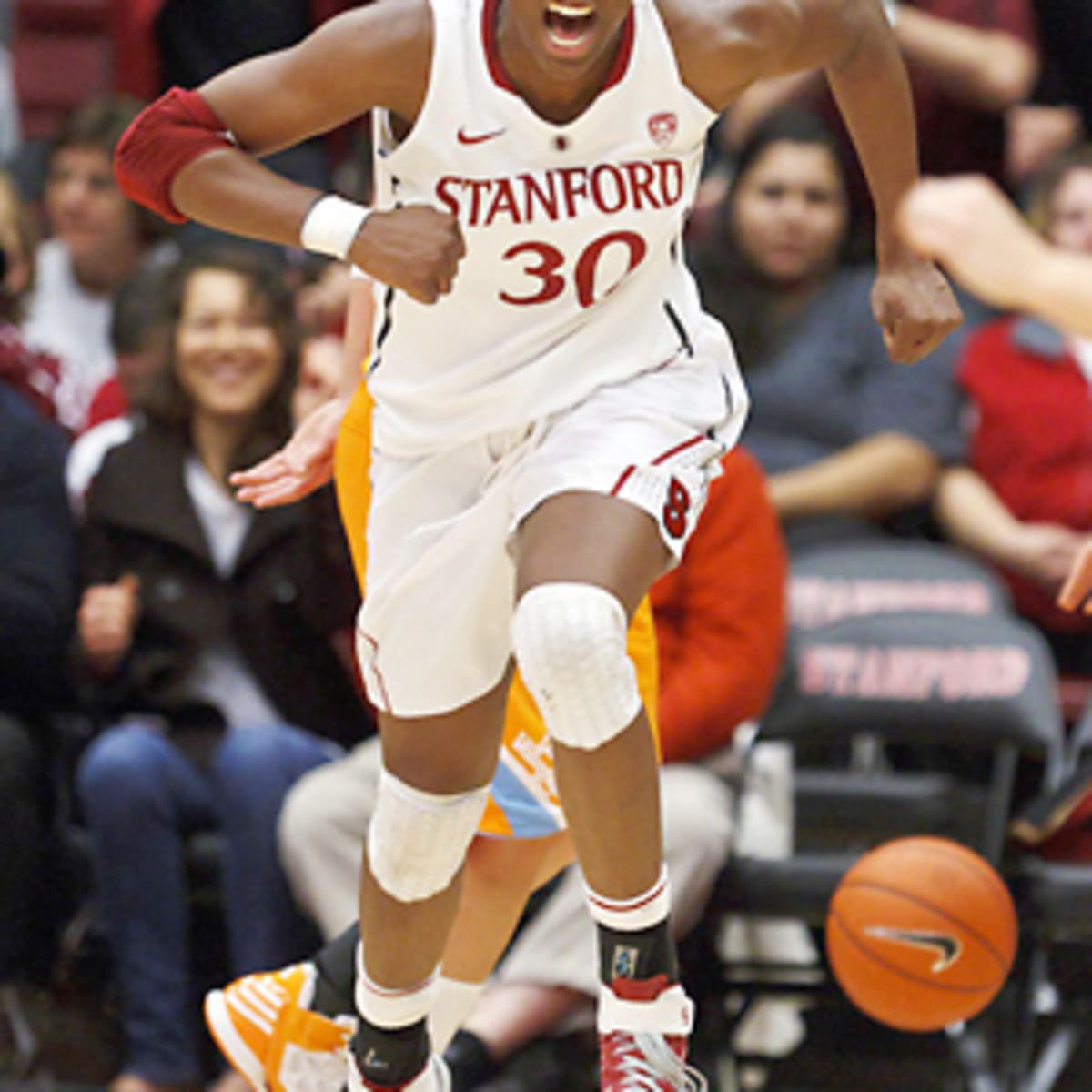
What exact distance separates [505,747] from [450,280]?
0.94m

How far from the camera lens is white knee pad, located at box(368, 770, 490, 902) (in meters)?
3.27

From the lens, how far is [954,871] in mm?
4180

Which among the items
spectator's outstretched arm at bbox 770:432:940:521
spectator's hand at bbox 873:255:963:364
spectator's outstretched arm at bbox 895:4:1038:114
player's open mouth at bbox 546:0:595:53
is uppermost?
player's open mouth at bbox 546:0:595:53

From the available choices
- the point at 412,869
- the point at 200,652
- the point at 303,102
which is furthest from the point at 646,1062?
the point at 200,652

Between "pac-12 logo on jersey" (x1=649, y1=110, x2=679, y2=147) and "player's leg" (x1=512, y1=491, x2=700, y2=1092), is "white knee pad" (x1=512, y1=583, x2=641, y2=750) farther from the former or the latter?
"pac-12 logo on jersey" (x1=649, y1=110, x2=679, y2=147)

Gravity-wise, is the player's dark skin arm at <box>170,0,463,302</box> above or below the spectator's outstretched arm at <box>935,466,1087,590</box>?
above

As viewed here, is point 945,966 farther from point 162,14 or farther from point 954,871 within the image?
point 162,14

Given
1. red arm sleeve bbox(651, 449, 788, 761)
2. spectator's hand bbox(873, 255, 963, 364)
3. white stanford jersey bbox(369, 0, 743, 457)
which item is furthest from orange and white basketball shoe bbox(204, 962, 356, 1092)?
spectator's hand bbox(873, 255, 963, 364)

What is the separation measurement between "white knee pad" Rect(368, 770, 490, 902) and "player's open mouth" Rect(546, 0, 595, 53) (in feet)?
3.76

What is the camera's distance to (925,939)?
13.5 feet

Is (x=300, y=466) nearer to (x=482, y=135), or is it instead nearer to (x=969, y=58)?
(x=482, y=135)

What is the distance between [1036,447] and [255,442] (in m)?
2.04

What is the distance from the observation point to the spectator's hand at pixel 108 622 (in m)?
4.97

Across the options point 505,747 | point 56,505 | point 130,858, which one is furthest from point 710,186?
point 505,747
